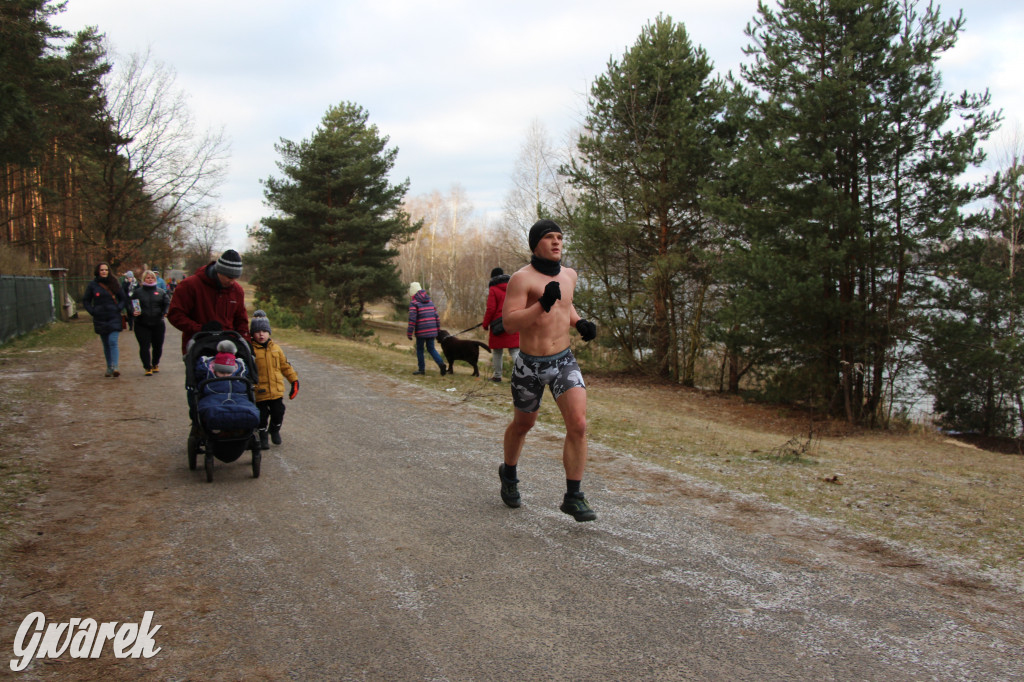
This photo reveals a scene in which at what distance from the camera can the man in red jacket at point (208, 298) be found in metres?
5.93

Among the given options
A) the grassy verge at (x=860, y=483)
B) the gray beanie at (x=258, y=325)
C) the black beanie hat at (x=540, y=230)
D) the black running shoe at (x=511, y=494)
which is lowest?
the grassy verge at (x=860, y=483)

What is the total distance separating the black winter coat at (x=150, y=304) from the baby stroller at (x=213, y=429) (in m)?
6.26

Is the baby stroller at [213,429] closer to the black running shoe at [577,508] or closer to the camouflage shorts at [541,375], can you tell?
the camouflage shorts at [541,375]

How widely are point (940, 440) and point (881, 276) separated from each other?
13.2 feet

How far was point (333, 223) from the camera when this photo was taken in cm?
3238

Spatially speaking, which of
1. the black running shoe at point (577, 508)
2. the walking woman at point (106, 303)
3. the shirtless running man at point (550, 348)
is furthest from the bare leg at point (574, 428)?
the walking woman at point (106, 303)

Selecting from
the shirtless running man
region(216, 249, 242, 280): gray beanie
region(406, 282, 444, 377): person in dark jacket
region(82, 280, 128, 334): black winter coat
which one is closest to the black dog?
region(406, 282, 444, 377): person in dark jacket

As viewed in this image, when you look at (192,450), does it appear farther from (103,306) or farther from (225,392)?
(103,306)

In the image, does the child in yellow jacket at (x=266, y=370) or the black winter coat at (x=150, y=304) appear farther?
the black winter coat at (x=150, y=304)

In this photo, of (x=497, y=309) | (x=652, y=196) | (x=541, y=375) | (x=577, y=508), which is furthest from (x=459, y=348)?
(x=652, y=196)

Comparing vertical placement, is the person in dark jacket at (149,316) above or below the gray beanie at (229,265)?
below

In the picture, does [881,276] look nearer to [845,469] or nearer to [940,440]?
[940,440]

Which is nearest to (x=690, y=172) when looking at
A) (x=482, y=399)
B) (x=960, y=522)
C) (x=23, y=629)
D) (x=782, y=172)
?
(x=782, y=172)

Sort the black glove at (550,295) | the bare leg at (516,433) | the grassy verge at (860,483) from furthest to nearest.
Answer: the bare leg at (516,433), the grassy verge at (860,483), the black glove at (550,295)
